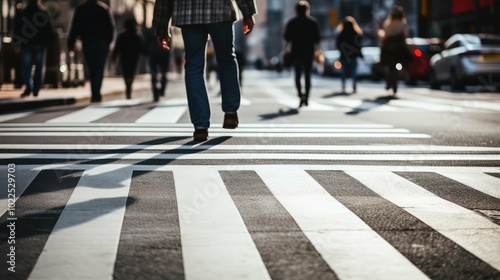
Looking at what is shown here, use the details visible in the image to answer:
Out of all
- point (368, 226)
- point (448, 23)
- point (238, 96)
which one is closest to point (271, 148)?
point (238, 96)

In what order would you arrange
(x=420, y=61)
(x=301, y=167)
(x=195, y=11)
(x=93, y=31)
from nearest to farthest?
(x=301, y=167) → (x=195, y=11) → (x=93, y=31) → (x=420, y=61)

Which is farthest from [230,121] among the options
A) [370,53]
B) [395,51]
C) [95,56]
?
[370,53]

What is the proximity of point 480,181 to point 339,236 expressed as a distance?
209cm

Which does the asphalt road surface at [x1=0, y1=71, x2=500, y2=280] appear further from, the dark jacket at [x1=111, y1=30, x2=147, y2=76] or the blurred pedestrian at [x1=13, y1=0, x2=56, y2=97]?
the dark jacket at [x1=111, y1=30, x2=147, y2=76]

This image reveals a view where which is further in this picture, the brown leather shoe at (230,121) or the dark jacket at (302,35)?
the dark jacket at (302,35)

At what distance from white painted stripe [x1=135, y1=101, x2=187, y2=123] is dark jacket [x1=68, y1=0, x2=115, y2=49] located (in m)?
1.79

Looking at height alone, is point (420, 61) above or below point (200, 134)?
below

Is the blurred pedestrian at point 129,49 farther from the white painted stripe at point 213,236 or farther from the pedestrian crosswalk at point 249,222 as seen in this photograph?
the white painted stripe at point 213,236

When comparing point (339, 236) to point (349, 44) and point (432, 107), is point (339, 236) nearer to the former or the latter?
point (432, 107)

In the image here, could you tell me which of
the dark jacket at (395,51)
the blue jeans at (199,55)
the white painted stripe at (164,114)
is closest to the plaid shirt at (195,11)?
the blue jeans at (199,55)

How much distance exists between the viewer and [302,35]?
15.8 metres

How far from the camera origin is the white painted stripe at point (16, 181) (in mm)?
5043

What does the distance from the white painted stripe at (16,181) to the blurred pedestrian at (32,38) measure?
1017 centimetres

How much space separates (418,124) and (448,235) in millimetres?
6757
